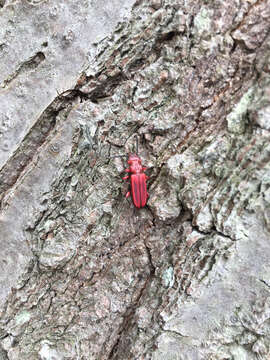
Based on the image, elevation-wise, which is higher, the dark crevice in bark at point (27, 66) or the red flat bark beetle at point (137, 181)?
the dark crevice in bark at point (27, 66)

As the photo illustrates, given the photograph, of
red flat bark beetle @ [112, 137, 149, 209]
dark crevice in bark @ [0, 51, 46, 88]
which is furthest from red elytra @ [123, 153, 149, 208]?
dark crevice in bark @ [0, 51, 46, 88]

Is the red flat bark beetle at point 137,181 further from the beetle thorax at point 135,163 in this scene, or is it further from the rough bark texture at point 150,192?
the rough bark texture at point 150,192

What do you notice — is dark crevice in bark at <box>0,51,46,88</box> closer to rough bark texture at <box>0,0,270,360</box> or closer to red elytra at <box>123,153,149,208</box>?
rough bark texture at <box>0,0,270,360</box>

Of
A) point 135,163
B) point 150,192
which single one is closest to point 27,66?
point 135,163

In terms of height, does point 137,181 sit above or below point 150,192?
above

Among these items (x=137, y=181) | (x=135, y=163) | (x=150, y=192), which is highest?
(x=135, y=163)

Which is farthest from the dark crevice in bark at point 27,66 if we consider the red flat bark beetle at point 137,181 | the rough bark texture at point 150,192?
the red flat bark beetle at point 137,181

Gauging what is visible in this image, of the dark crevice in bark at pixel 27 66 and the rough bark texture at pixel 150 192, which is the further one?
the dark crevice in bark at pixel 27 66

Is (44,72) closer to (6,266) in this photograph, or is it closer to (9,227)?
(9,227)

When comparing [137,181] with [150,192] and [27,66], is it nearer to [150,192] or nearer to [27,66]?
[150,192]
